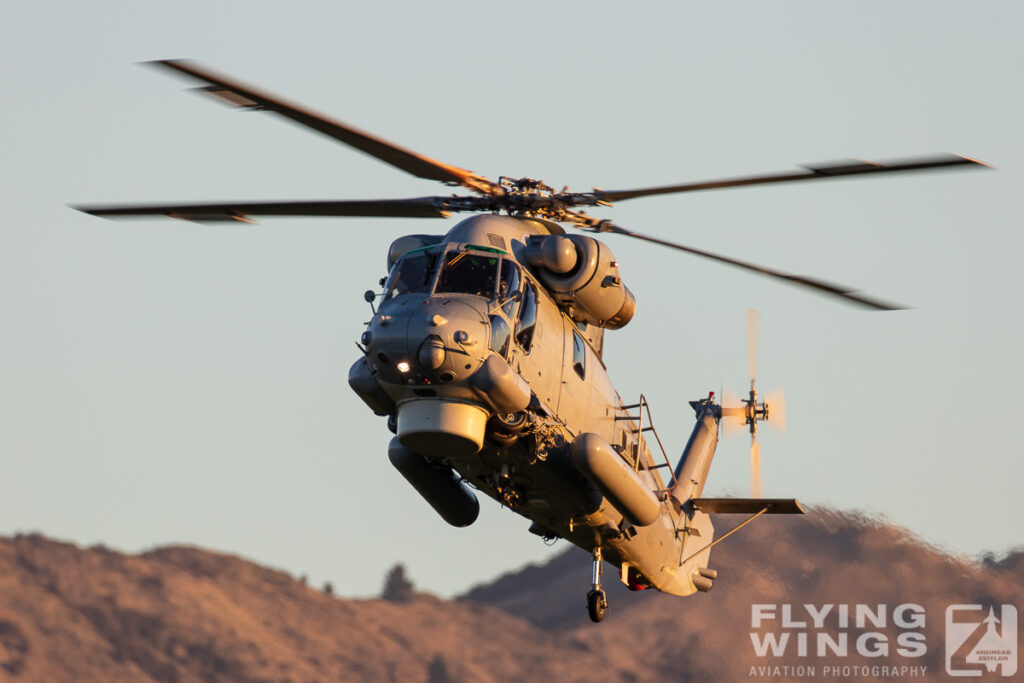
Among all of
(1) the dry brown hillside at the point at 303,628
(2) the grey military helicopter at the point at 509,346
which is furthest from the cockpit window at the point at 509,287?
(1) the dry brown hillside at the point at 303,628

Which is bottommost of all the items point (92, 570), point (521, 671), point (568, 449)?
point (568, 449)

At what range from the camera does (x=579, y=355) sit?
846 inches

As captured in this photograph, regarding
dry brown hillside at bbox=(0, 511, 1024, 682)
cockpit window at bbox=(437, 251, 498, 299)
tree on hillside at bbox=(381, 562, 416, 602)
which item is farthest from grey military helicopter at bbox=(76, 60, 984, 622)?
tree on hillside at bbox=(381, 562, 416, 602)

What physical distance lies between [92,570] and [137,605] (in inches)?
135

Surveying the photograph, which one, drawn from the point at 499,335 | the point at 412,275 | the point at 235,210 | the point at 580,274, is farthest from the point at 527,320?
the point at 235,210

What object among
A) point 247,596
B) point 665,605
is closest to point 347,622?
point 247,596

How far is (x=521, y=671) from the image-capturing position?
79250 millimetres

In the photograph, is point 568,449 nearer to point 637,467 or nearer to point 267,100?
point 637,467

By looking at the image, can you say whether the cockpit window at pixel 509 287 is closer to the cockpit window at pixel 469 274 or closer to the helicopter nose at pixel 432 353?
the cockpit window at pixel 469 274

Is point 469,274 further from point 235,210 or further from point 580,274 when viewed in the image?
point 235,210

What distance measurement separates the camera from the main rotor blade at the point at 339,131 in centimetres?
1634

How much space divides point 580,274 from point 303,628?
6941cm

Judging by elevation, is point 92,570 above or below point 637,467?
above

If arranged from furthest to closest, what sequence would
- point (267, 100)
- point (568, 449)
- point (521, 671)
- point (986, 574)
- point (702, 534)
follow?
point (521, 671) < point (986, 574) < point (702, 534) < point (568, 449) < point (267, 100)
